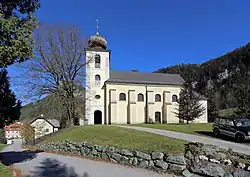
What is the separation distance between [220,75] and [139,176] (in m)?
111

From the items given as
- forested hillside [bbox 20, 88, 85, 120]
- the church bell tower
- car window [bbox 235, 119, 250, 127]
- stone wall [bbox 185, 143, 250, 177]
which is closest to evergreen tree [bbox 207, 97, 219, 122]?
the church bell tower

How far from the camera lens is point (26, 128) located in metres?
38.9

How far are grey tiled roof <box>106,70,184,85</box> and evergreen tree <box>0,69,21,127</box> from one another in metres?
39.3

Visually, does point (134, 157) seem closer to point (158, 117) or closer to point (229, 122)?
point (229, 122)

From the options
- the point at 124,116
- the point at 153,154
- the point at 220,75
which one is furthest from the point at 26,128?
the point at 220,75

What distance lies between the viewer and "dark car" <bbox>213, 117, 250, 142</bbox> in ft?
63.8

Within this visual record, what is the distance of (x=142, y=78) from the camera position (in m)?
56.1

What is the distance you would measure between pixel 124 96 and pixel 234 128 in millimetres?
33253

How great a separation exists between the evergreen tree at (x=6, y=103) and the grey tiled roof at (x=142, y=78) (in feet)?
129

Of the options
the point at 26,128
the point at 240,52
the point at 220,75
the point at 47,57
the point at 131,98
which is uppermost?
the point at 240,52

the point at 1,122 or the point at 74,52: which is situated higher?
the point at 74,52

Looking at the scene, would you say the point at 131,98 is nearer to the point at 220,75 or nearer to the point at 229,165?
the point at 229,165

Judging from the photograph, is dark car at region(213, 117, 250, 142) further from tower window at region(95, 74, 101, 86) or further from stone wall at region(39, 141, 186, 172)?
tower window at region(95, 74, 101, 86)

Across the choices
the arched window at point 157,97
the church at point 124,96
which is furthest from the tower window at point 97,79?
the arched window at point 157,97
